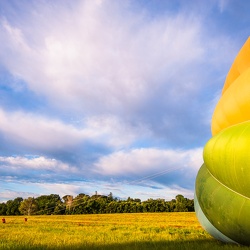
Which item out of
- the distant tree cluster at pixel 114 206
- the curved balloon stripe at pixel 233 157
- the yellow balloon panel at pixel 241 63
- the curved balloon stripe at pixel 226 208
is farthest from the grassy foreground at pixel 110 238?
the distant tree cluster at pixel 114 206

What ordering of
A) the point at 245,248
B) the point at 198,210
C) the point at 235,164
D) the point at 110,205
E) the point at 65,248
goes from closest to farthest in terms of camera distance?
1. the point at 235,164
2. the point at 245,248
3. the point at 65,248
4. the point at 198,210
5. the point at 110,205

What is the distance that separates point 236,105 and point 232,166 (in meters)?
1.26

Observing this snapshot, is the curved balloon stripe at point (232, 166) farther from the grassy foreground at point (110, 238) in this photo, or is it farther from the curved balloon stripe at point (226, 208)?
the grassy foreground at point (110, 238)

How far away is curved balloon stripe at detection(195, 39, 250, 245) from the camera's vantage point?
17.6 feet

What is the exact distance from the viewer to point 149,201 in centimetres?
9094

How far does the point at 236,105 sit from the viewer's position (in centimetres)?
600

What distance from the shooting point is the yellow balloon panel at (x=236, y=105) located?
576 centimetres

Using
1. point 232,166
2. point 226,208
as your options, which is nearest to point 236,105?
point 232,166

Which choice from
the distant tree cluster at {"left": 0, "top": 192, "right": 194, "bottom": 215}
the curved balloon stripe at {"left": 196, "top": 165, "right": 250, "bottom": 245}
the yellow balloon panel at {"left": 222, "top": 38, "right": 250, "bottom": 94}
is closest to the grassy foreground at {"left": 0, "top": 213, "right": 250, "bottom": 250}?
the curved balloon stripe at {"left": 196, "top": 165, "right": 250, "bottom": 245}

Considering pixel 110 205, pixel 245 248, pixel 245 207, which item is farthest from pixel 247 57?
pixel 110 205

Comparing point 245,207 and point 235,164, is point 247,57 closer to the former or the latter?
point 235,164

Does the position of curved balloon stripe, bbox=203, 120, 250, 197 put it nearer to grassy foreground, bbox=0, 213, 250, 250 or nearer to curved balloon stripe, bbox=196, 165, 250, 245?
curved balloon stripe, bbox=196, 165, 250, 245

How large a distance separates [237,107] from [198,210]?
3433 mm

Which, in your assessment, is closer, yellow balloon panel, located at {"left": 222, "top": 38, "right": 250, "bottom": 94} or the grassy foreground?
yellow balloon panel, located at {"left": 222, "top": 38, "right": 250, "bottom": 94}
